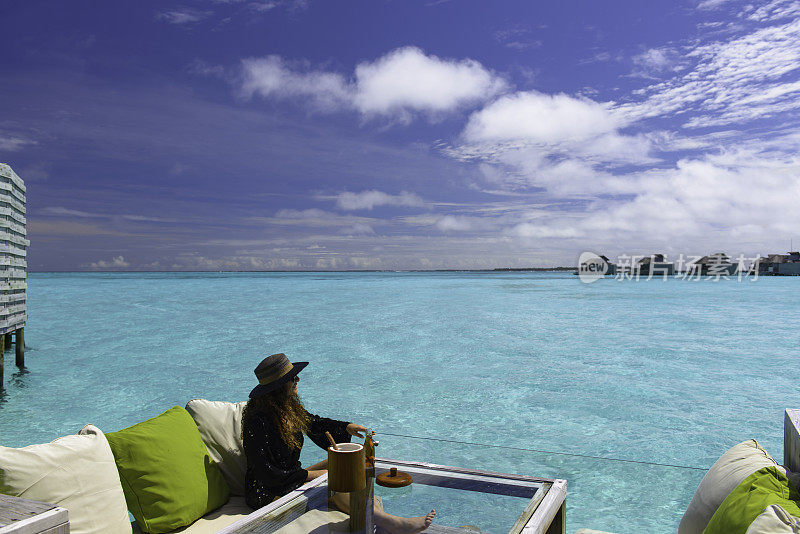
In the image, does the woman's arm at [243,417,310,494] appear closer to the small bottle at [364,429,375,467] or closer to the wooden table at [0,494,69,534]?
the small bottle at [364,429,375,467]

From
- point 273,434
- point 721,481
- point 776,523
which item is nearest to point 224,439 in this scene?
point 273,434

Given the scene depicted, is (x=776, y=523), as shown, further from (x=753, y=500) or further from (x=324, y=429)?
(x=324, y=429)

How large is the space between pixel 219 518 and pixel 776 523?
7.57ft

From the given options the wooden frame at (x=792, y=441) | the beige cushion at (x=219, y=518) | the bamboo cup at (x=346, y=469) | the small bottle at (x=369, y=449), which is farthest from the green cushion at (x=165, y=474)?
the wooden frame at (x=792, y=441)

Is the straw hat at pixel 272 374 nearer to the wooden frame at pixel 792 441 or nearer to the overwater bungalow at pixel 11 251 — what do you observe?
the wooden frame at pixel 792 441

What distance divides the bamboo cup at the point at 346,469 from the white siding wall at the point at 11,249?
26.5 ft

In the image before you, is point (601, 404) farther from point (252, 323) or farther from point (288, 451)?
point (252, 323)

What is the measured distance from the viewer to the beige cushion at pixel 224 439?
2.85 metres

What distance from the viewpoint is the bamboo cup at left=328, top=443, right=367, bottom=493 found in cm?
181

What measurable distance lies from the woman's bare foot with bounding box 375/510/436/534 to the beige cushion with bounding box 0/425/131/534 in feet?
3.75

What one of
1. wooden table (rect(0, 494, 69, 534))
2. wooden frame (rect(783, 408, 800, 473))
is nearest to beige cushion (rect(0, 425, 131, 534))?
wooden table (rect(0, 494, 69, 534))

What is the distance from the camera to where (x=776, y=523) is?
1315mm

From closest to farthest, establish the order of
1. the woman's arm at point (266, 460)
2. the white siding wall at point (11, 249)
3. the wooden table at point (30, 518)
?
1. the wooden table at point (30, 518)
2. the woman's arm at point (266, 460)
3. the white siding wall at point (11, 249)

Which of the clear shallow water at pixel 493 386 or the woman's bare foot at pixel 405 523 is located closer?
the woman's bare foot at pixel 405 523
